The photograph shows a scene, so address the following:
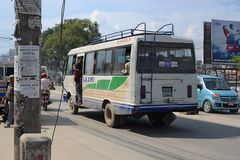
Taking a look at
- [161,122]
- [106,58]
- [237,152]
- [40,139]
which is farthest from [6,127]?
[40,139]

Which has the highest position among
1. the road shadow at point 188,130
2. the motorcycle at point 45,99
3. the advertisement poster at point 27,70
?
the advertisement poster at point 27,70

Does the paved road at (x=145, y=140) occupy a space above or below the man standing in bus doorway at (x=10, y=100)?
below

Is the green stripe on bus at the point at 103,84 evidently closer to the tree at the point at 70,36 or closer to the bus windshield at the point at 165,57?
the bus windshield at the point at 165,57

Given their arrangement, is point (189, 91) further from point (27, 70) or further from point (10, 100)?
point (27, 70)

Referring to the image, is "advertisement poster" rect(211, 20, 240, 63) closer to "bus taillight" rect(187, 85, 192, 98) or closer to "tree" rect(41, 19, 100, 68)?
"tree" rect(41, 19, 100, 68)

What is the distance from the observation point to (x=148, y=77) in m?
12.8

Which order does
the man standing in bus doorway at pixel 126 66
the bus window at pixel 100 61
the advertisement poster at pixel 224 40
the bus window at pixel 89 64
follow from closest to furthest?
the man standing in bus doorway at pixel 126 66 < the bus window at pixel 100 61 < the bus window at pixel 89 64 < the advertisement poster at pixel 224 40

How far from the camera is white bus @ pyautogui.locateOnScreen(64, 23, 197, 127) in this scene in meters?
12.8

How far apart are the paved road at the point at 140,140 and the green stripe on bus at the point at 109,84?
1.27 metres

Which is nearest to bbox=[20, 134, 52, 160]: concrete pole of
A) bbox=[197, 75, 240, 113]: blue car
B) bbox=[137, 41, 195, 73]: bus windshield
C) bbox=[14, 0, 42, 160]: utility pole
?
bbox=[14, 0, 42, 160]: utility pole

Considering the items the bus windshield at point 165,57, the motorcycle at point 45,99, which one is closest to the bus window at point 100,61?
the bus windshield at point 165,57

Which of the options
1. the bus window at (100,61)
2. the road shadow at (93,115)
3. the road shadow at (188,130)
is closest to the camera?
the road shadow at (188,130)

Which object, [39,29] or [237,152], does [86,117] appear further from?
[39,29]

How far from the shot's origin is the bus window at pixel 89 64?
52.7ft
